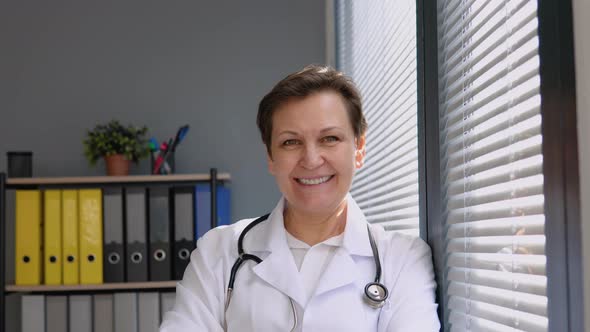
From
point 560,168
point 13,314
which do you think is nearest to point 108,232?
point 13,314

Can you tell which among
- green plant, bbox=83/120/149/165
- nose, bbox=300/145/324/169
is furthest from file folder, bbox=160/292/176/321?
nose, bbox=300/145/324/169

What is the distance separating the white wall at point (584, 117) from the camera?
2.96ft

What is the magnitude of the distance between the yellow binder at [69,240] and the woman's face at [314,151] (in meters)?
1.73

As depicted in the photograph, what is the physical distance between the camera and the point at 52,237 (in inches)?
124

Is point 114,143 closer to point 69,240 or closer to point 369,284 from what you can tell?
point 69,240

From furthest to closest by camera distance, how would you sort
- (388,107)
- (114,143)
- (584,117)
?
1. (114,143)
2. (388,107)
3. (584,117)

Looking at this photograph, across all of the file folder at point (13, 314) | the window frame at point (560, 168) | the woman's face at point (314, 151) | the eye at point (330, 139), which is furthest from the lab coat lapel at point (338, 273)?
the file folder at point (13, 314)

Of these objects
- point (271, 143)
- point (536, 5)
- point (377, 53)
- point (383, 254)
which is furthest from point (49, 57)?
point (536, 5)

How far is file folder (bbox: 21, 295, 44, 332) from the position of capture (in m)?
3.12

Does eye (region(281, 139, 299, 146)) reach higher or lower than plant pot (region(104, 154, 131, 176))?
lower

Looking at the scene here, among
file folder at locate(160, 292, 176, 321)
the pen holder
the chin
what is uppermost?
the pen holder

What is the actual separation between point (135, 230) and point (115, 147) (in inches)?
14.3

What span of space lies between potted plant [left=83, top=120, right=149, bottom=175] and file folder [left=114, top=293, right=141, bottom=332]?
20.2 inches

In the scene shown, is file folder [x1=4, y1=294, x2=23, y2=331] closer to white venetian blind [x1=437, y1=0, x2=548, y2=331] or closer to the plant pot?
the plant pot
